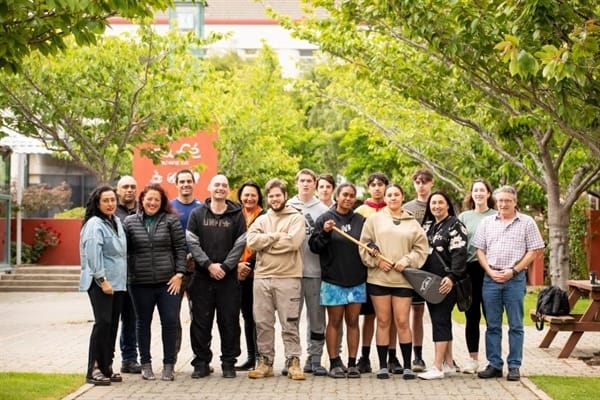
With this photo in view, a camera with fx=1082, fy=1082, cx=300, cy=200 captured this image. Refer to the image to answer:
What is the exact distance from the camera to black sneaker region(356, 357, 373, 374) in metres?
11.4

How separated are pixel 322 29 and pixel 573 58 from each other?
9412mm

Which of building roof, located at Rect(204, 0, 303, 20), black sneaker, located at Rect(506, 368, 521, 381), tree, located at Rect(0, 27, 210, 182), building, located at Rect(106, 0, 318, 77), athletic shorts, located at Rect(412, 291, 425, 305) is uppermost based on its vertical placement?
building roof, located at Rect(204, 0, 303, 20)

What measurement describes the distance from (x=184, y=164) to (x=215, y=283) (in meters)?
12.9

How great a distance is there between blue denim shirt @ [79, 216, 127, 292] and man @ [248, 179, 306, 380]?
1.31m

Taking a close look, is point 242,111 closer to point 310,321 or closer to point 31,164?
point 31,164

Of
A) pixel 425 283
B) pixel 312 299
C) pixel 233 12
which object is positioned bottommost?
pixel 312 299

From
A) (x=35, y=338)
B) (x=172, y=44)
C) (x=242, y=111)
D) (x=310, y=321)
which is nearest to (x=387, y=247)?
(x=310, y=321)

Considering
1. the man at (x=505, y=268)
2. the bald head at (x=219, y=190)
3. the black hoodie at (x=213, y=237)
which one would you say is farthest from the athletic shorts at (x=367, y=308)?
the bald head at (x=219, y=190)

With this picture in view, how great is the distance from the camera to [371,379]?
11.0 metres

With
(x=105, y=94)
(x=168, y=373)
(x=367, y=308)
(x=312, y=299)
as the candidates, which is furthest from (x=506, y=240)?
(x=105, y=94)

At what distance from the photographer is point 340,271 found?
1103 centimetres

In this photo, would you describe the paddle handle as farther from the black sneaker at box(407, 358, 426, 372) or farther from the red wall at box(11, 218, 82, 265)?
the red wall at box(11, 218, 82, 265)

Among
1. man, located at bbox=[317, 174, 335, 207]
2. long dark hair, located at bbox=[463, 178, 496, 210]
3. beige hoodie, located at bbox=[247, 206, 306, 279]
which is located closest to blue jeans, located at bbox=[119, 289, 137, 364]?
beige hoodie, located at bbox=[247, 206, 306, 279]

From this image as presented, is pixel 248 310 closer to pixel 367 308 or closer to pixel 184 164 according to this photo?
pixel 367 308
